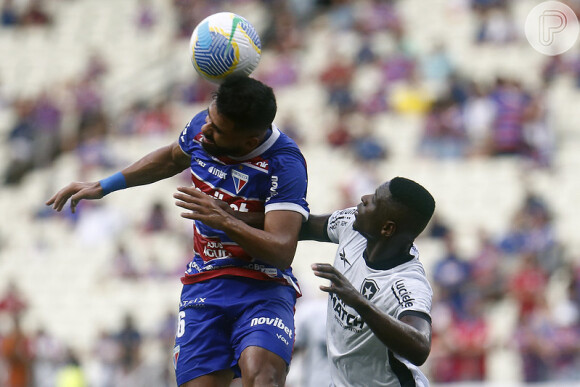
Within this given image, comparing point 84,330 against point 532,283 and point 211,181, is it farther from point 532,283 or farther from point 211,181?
point 211,181

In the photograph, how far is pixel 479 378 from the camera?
13.0 m

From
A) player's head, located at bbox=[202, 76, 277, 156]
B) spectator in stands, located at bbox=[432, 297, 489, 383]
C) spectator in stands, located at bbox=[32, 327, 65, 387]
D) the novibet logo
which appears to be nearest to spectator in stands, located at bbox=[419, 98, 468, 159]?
the novibet logo

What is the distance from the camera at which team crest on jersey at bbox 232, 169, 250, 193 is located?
20.4 ft

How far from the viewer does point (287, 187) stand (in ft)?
20.2

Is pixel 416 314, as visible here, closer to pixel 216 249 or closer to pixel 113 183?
pixel 216 249

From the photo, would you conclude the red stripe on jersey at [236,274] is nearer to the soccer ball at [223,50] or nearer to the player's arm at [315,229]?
the player's arm at [315,229]

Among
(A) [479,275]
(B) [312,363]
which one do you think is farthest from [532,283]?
(B) [312,363]

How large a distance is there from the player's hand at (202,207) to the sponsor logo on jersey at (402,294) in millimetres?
998

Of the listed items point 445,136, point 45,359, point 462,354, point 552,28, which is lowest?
point 45,359

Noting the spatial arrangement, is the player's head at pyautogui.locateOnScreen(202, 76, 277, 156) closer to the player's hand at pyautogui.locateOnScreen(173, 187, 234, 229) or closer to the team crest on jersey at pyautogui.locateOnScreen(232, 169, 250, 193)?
the team crest on jersey at pyautogui.locateOnScreen(232, 169, 250, 193)

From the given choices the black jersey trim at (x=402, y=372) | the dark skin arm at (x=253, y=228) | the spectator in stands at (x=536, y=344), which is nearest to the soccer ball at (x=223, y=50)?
the dark skin arm at (x=253, y=228)

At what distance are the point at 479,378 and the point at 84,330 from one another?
6859 mm

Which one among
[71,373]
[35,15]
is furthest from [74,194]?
[35,15]

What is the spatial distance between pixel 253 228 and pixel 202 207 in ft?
1.07
